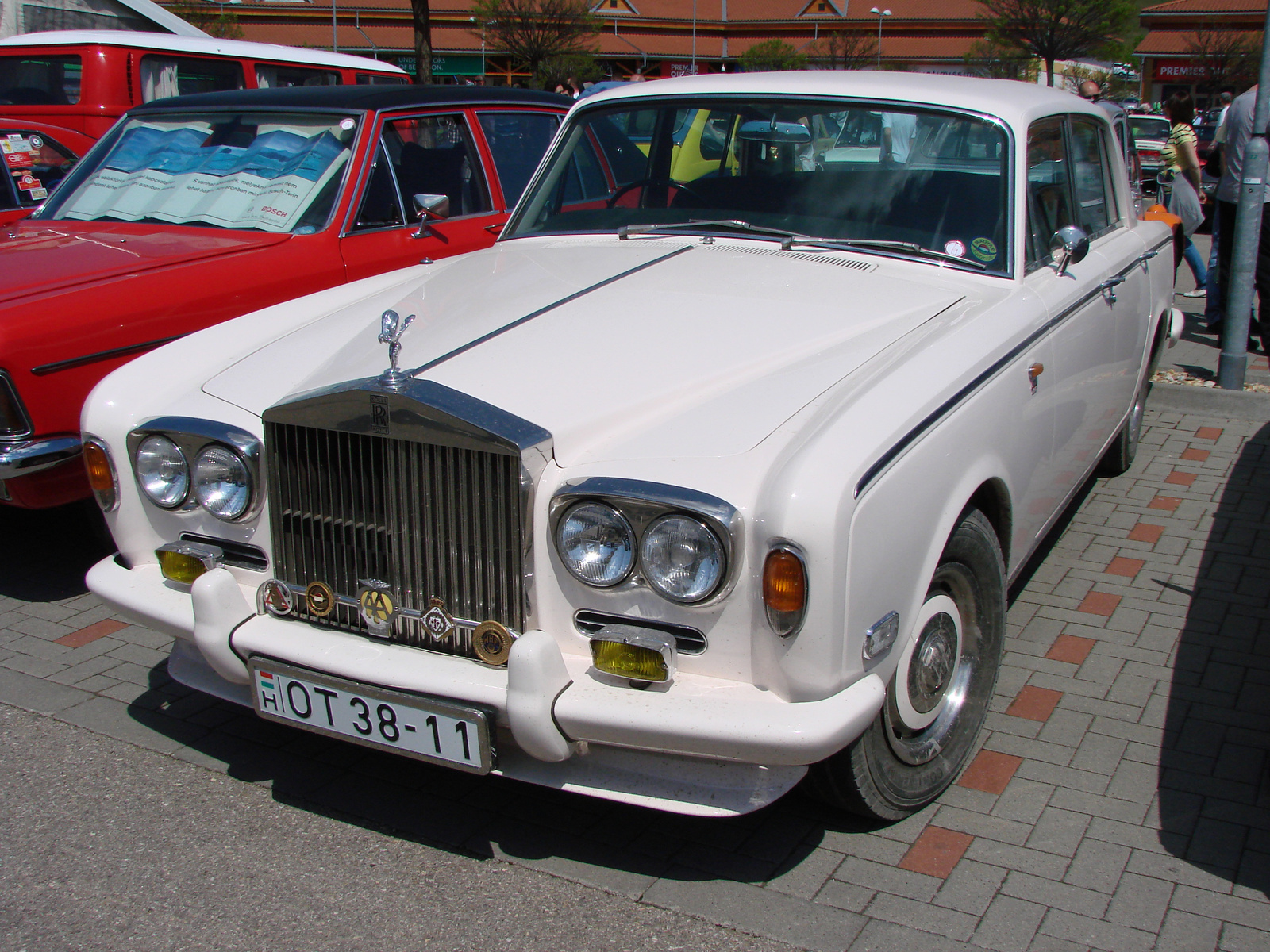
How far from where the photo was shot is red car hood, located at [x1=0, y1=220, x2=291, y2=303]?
4.09 meters

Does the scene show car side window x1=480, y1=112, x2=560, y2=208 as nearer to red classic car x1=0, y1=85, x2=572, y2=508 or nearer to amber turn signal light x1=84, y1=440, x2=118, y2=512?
red classic car x1=0, y1=85, x2=572, y2=508

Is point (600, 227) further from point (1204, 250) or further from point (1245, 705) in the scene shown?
point (1204, 250)

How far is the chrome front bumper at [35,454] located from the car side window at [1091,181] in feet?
12.1

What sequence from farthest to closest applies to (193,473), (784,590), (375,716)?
(193,473)
(375,716)
(784,590)

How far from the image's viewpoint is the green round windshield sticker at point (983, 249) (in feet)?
11.1

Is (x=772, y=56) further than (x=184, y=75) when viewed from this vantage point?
Yes

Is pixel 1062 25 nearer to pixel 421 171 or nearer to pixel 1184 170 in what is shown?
pixel 1184 170

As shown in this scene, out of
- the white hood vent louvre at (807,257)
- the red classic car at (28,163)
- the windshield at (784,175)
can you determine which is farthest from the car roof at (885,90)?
the red classic car at (28,163)

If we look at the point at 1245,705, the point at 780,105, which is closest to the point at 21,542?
the point at 780,105

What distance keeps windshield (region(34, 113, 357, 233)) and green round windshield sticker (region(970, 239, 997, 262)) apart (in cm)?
289

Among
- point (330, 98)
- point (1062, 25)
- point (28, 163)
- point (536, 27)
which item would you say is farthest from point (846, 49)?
point (330, 98)

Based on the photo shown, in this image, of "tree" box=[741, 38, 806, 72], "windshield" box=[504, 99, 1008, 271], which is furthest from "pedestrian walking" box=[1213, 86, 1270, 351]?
"tree" box=[741, 38, 806, 72]

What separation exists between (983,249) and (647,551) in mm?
1769

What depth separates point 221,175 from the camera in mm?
5121
